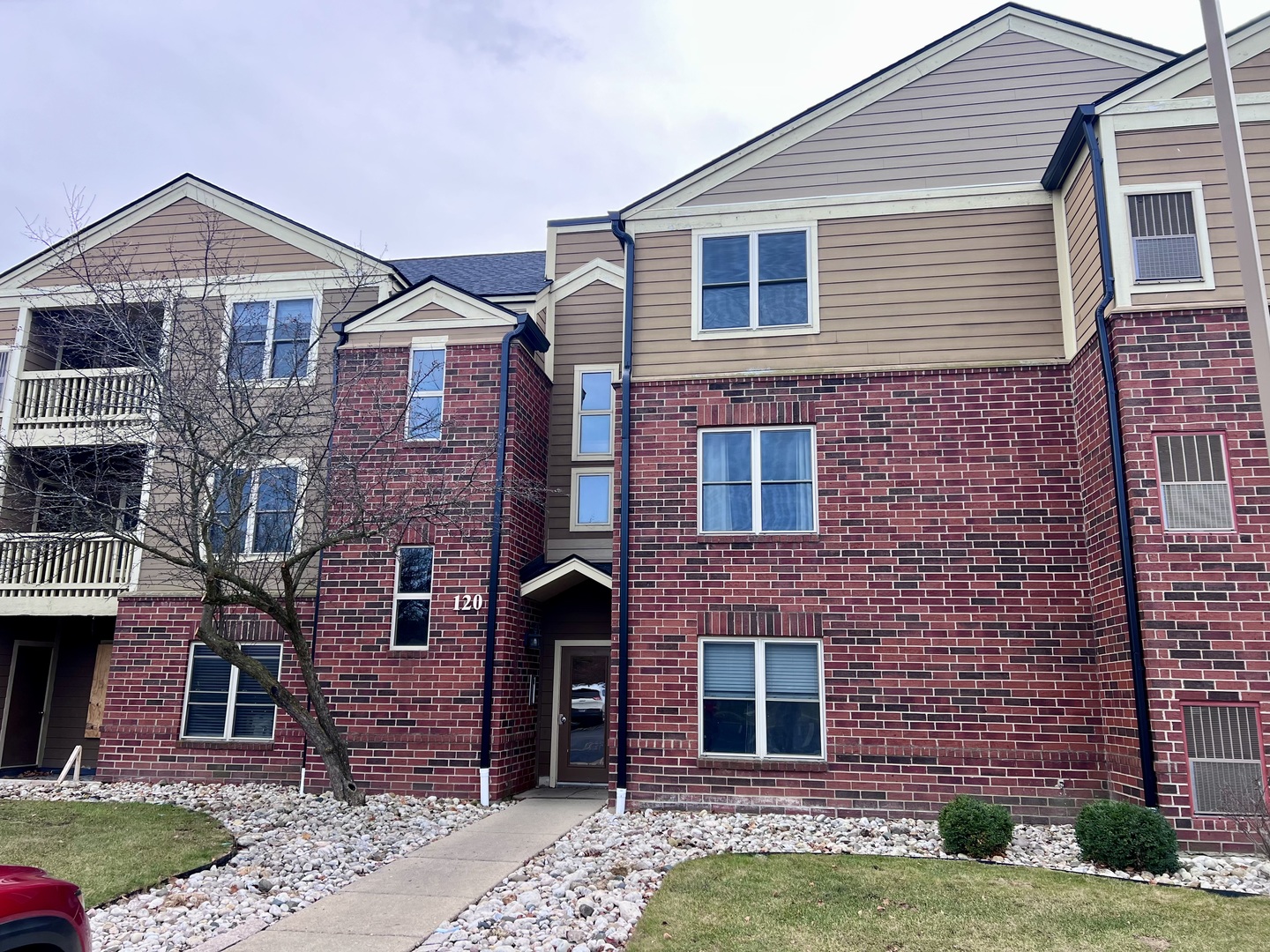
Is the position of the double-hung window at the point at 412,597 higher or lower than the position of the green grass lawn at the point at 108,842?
higher

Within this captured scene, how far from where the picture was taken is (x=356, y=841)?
31.7 feet

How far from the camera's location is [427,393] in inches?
550

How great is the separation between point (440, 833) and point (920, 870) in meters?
5.33

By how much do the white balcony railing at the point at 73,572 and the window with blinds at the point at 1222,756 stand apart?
15.2m

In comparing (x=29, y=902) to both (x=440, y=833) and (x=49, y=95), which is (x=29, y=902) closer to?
(x=440, y=833)

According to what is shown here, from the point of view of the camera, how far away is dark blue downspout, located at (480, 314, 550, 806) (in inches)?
494

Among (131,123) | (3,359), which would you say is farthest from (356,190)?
(3,359)

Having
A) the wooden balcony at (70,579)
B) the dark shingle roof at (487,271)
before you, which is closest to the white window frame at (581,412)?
the dark shingle roof at (487,271)

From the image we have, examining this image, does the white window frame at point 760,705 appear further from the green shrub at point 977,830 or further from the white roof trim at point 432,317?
the white roof trim at point 432,317

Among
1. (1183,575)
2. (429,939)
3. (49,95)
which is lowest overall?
(429,939)

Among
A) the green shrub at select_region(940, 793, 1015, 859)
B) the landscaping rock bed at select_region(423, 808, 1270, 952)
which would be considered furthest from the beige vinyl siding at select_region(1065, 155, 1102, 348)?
the landscaping rock bed at select_region(423, 808, 1270, 952)

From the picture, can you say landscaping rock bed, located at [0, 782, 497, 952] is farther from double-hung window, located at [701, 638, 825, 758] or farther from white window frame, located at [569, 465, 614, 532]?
white window frame, located at [569, 465, 614, 532]

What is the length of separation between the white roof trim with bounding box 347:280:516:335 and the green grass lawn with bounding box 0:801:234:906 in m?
7.39

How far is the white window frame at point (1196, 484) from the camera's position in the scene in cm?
954
